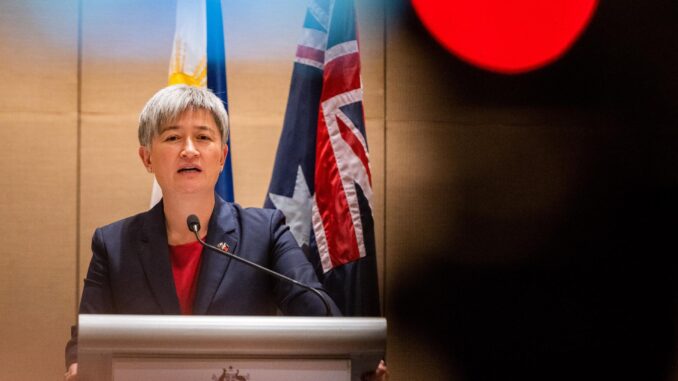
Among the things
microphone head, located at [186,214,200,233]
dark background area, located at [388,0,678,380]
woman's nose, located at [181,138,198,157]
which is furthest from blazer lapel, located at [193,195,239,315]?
dark background area, located at [388,0,678,380]

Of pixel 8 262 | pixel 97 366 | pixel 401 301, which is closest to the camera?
pixel 97 366

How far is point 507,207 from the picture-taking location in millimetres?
3316

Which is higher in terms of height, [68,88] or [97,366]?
[68,88]

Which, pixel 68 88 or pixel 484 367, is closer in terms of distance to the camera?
pixel 68 88

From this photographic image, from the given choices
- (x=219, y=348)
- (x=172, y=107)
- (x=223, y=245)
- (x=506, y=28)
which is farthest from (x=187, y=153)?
(x=506, y=28)

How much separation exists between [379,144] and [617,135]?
106 cm

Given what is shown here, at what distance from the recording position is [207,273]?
74.4 inches

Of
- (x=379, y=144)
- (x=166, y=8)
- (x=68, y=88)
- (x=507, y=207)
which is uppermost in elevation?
(x=166, y=8)

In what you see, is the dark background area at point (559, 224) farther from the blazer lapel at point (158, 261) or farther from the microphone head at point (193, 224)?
the microphone head at point (193, 224)

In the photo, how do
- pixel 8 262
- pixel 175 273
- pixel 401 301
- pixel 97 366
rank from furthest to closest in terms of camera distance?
pixel 401 301 → pixel 8 262 → pixel 175 273 → pixel 97 366

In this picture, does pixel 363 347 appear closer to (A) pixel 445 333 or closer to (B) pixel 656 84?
(A) pixel 445 333

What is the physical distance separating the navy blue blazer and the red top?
5 centimetres

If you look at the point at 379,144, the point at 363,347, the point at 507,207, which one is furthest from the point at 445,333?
the point at 363,347

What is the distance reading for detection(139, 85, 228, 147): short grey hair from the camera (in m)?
1.92
